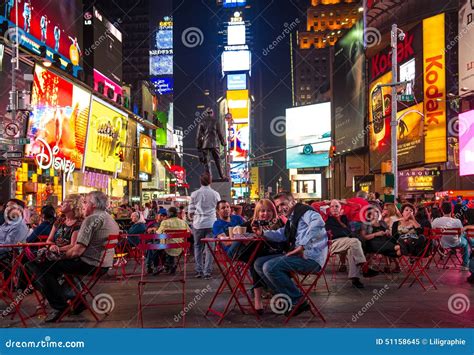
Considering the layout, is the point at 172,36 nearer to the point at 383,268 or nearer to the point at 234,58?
the point at 234,58

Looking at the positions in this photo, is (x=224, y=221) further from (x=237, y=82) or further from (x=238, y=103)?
(x=237, y=82)

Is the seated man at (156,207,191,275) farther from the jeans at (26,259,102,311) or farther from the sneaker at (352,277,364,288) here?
the jeans at (26,259,102,311)

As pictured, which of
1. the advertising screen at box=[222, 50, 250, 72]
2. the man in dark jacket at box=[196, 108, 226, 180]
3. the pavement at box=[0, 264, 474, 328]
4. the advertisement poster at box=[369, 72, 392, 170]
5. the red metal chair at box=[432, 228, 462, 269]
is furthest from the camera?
the advertising screen at box=[222, 50, 250, 72]

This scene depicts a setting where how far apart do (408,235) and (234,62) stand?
362 ft

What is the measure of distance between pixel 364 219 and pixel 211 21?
166m

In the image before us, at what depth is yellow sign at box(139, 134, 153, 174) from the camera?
71.4 m

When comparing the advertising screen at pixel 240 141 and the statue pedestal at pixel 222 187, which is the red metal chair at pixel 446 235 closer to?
the statue pedestal at pixel 222 187

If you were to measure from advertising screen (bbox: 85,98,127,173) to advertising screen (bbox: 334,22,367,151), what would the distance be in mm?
24838

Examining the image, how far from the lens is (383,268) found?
11.8 meters

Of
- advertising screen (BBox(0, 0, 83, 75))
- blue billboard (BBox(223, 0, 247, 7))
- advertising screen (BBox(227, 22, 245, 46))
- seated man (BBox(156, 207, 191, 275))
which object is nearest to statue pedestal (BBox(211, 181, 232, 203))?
seated man (BBox(156, 207, 191, 275))

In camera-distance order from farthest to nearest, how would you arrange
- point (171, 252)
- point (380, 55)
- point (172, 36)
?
point (172, 36) < point (380, 55) < point (171, 252)

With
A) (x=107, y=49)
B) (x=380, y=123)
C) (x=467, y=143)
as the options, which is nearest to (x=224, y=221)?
(x=467, y=143)

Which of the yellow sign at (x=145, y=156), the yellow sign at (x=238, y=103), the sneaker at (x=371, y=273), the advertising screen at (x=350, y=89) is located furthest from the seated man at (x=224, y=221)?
the yellow sign at (x=238, y=103)
